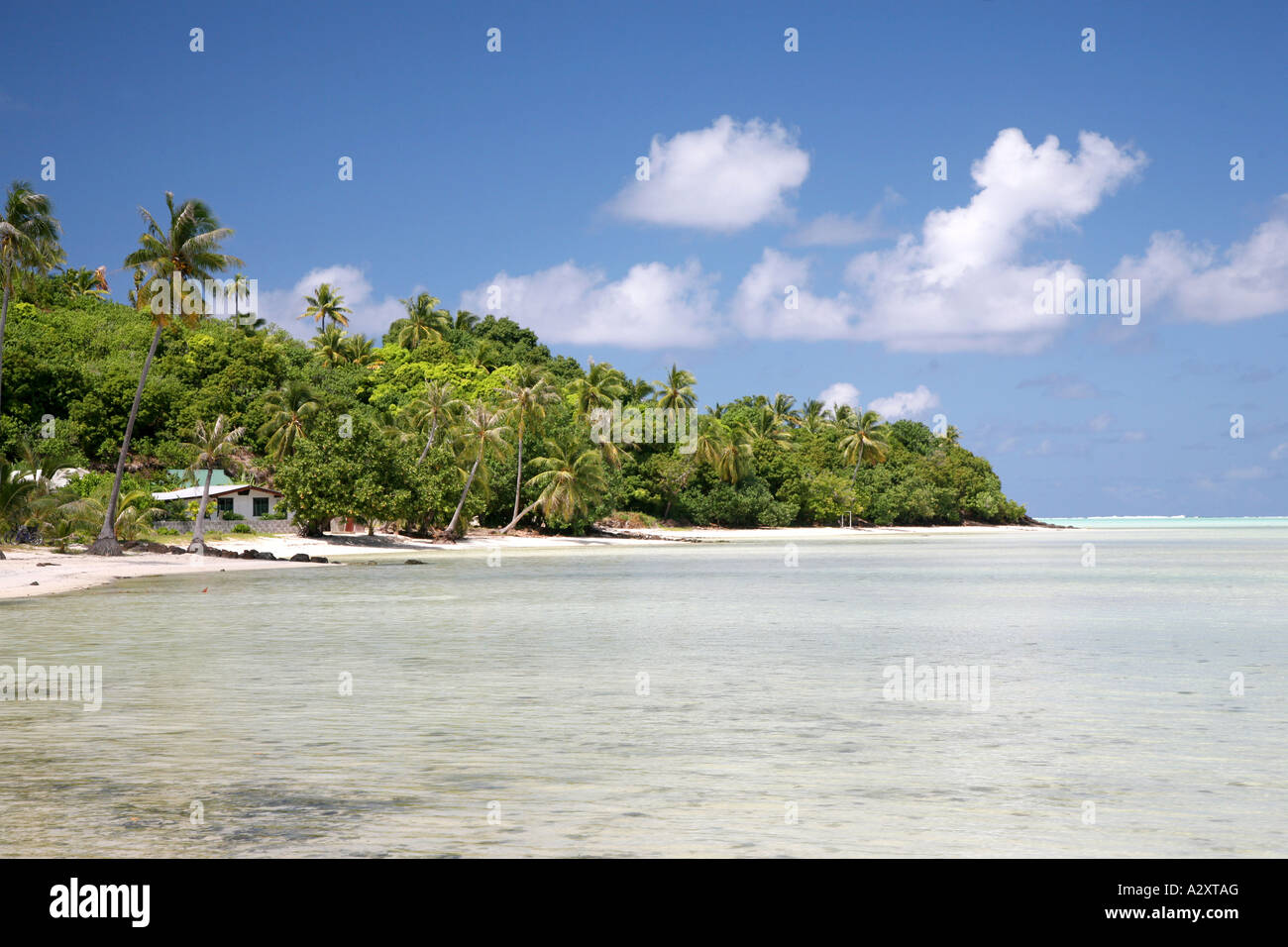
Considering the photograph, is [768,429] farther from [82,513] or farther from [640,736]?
[640,736]

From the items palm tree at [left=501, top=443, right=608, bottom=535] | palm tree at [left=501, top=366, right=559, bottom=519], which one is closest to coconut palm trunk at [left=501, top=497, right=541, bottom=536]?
palm tree at [left=501, top=443, right=608, bottom=535]

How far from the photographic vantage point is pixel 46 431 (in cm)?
6681

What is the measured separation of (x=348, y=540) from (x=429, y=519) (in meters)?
8.63

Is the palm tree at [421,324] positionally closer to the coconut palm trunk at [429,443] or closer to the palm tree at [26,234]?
the coconut palm trunk at [429,443]

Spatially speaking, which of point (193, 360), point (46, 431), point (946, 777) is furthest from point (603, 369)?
point (946, 777)

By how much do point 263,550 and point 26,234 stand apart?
1933 centimetres

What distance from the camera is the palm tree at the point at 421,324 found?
4274 inches

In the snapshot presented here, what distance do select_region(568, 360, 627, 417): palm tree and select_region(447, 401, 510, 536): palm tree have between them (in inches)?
581

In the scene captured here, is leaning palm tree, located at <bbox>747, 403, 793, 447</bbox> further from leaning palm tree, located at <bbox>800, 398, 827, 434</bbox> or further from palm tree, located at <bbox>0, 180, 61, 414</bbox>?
palm tree, located at <bbox>0, 180, 61, 414</bbox>

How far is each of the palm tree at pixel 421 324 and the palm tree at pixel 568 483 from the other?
122 feet

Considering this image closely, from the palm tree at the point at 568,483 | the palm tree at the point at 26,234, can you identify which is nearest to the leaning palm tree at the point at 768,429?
the palm tree at the point at 568,483

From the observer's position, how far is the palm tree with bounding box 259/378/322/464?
→ 66500 millimetres
